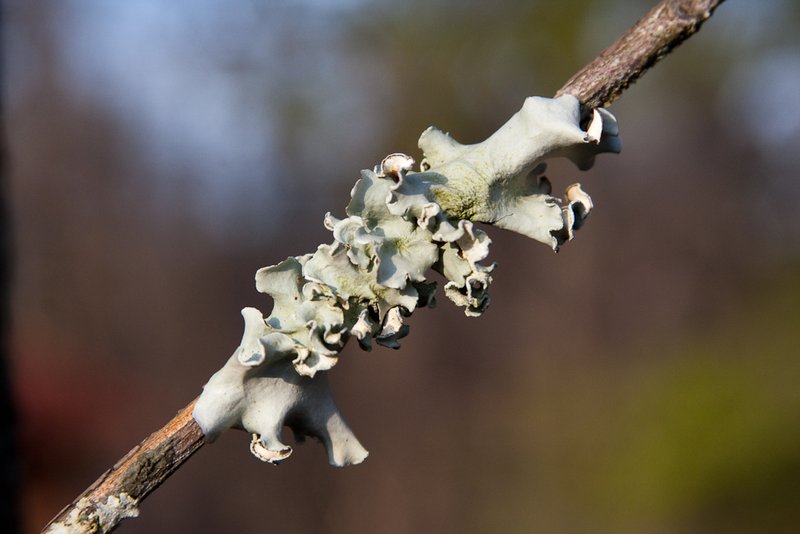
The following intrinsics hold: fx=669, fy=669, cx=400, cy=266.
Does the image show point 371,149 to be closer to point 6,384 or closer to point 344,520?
point 344,520

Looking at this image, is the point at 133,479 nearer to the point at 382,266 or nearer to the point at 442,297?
the point at 382,266

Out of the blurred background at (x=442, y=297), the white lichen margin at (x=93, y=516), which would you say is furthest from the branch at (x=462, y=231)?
the blurred background at (x=442, y=297)

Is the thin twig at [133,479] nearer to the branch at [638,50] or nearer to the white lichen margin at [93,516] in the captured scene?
the white lichen margin at [93,516]

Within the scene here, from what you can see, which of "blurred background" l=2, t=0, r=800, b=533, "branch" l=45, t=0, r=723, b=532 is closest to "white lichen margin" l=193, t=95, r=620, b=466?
"branch" l=45, t=0, r=723, b=532

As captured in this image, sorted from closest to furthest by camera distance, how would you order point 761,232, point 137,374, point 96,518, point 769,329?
point 96,518
point 769,329
point 761,232
point 137,374

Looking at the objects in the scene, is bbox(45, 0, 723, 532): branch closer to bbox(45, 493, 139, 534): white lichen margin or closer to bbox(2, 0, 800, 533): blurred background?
bbox(45, 493, 139, 534): white lichen margin

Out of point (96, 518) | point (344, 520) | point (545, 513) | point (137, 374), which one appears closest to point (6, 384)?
point (96, 518)

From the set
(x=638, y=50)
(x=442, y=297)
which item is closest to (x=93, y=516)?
(x=638, y=50)

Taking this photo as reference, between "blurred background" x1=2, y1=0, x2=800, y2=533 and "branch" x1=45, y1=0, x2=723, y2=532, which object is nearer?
"branch" x1=45, y1=0, x2=723, y2=532
